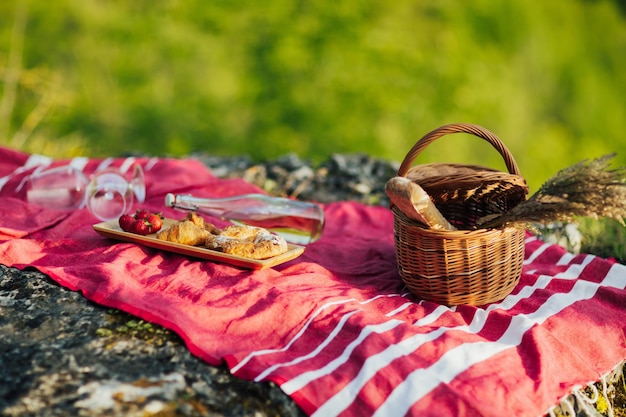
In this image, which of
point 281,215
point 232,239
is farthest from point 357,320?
point 281,215

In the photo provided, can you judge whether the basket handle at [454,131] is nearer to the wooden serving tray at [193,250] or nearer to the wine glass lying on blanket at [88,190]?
the wooden serving tray at [193,250]

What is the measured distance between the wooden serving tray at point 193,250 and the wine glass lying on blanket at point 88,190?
0.20m

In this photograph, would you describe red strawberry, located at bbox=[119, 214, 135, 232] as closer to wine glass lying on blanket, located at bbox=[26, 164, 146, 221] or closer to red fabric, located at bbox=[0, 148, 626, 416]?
red fabric, located at bbox=[0, 148, 626, 416]

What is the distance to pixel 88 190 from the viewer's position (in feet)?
8.99

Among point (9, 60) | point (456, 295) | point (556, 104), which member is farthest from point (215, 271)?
point (556, 104)

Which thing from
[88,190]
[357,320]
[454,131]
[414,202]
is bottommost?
[357,320]

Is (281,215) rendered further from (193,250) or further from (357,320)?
(357,320)

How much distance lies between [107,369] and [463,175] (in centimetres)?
134

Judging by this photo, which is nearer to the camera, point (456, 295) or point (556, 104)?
point (456, 295)

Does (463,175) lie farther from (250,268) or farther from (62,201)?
(62,201)

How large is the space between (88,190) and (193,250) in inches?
27.4

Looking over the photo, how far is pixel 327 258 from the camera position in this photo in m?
2.69

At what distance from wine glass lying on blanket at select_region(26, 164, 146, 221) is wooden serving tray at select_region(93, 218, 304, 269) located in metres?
0.20

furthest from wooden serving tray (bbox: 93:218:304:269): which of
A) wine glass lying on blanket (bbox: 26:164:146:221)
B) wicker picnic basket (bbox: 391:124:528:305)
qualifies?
wicker picnic basket (bbox: 391:124:528:305)
